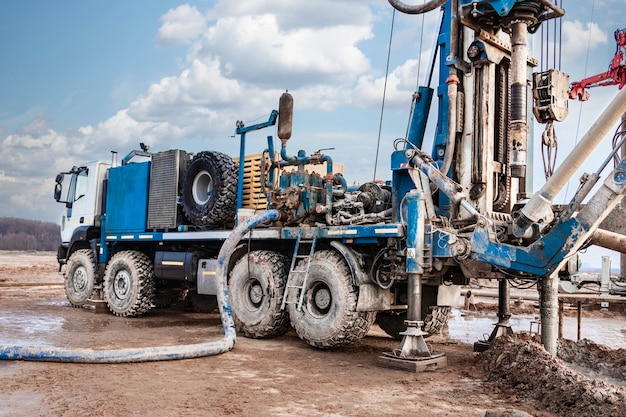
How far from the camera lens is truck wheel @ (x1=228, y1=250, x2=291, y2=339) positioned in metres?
9.86

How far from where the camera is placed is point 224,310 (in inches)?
381

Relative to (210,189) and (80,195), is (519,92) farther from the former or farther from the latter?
(80,195)

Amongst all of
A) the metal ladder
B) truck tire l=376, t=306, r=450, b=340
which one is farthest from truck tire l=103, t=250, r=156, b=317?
truck tire l=376, t=306, r=450, b=340

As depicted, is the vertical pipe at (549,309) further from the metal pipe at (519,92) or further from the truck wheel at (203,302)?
the truck wheel at (203,302)

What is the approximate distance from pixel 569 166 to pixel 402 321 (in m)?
4.50

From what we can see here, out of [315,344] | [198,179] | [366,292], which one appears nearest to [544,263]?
[366,292]

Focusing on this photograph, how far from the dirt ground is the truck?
0.59 metres

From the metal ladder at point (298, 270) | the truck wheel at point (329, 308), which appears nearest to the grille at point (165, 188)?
the metal ladder at point (298, 270)

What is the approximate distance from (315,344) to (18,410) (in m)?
4.48

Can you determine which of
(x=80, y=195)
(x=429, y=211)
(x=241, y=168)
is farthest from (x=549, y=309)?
(x=80, y=195)

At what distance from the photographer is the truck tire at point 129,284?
13.1 metres

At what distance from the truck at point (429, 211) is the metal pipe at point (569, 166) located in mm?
15

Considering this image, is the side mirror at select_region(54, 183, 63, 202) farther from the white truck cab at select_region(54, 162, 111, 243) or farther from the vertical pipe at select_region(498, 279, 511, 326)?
the vertical pipe at select_region(498, 279, 511, 326)

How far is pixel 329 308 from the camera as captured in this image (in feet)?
29.7
